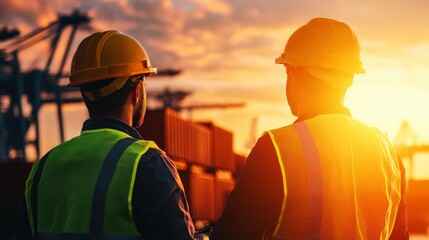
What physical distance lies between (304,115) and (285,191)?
17.3 inches

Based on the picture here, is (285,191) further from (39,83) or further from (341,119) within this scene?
(39,83)

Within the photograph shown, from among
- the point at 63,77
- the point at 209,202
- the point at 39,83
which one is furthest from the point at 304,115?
the point at 63,77

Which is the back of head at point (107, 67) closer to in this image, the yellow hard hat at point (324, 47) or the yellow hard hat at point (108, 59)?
the yellow hard hat at point (108, 59)

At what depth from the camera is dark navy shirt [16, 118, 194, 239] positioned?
112 inches

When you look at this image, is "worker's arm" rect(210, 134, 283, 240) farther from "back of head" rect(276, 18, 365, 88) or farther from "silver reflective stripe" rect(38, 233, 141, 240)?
"back of head" rect(276, 18, 365, 88)

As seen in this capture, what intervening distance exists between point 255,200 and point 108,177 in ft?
2.01

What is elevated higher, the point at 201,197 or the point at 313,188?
the point at 313,188

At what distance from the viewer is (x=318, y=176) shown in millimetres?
2961

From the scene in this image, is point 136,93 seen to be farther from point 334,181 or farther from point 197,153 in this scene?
point 197,153

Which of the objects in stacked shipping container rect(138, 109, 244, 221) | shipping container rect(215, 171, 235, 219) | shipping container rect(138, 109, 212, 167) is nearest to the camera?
shipping container rect(138, 109, 212, 167)

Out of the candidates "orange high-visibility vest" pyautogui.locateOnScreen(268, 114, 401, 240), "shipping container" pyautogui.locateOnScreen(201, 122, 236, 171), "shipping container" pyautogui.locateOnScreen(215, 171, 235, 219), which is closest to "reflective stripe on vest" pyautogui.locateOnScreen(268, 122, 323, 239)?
"orange high-visibility vest" pyautogui.locateOnScreen(268, 114, 401, 240)

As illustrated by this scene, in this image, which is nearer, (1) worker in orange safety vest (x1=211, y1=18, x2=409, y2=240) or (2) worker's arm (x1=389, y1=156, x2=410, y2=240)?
(1) worker in orange safety vest (x1=211, y1=18, x2=409, y2=240)

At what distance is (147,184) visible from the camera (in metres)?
2.88

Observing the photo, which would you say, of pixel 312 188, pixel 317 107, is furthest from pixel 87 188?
pixel 317 107
